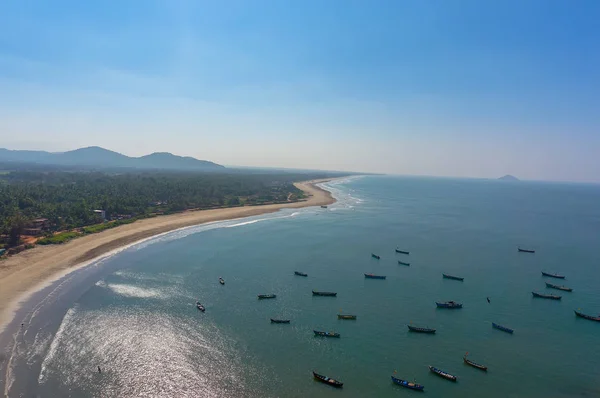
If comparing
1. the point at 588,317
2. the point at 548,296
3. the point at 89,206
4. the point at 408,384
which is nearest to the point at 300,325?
the point at 408,384

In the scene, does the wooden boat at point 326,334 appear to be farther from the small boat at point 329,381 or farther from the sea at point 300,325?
the small boat at point 329,381

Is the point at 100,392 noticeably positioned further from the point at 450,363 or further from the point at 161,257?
the point at 161,257

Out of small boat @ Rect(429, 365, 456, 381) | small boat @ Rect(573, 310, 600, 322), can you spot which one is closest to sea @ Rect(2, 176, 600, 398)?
small boat @ Rect(429, 365, 456, 381)

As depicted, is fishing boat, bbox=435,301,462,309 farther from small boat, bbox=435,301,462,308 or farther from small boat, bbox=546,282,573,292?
small boat, bbox=546,282,573,292

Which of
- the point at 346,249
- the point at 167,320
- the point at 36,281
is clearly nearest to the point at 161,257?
the point at 36,281

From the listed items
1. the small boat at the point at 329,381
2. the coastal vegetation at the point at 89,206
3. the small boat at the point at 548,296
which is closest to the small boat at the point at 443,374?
the small boat at the point at 329,381

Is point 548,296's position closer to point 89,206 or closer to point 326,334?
point 326,334
